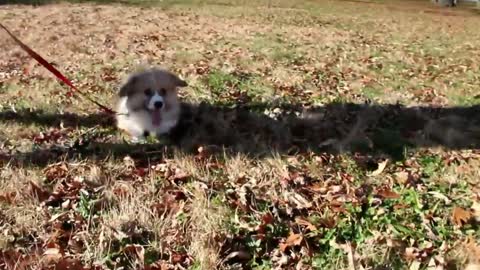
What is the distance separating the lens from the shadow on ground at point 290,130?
4297mm

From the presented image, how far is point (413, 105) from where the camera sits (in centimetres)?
579

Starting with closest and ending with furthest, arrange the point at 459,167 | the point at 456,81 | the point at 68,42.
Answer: the point at 459,167 < the point at 456,81 < the point at 68,42

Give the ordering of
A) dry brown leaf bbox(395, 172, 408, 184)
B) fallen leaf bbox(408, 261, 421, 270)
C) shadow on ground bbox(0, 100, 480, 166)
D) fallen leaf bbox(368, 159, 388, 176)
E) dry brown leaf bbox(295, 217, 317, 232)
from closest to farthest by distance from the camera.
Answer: fallen leaf bbox(408, 261, 421, 270), dry brown leaf bbox(295, 217, 317, 232), dry brown leaf bbox(395, 172, 408, 184), fallen leaf bbox(368, 159, 388, 176), shadow on ground bbox(0, 100, 480, 166)

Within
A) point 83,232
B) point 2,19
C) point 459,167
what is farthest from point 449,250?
point 2,19

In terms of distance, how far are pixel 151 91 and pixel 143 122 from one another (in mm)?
286

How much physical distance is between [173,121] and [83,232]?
1.84m

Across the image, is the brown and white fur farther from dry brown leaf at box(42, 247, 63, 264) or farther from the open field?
dry brown leaf at box(42, 247, 63, 264)

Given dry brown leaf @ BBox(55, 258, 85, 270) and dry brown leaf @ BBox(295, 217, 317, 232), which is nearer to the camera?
dry brown leaf @ BBox(55, 258, 85, 270)

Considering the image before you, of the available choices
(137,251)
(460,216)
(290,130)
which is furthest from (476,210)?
(137,251)

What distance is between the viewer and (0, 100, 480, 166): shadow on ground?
430 centimetres

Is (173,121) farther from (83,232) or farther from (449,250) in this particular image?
(449,250)

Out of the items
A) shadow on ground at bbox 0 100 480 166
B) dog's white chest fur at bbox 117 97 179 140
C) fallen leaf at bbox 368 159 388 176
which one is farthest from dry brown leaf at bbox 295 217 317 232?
dog's white chest fur at bbox 117 97 179 140

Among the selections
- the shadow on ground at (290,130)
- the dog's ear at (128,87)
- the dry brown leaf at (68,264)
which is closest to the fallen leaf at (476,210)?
the shadow on ground at (290,130)

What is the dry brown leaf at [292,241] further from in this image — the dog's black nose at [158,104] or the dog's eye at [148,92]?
the dog's eye at [148,92]
